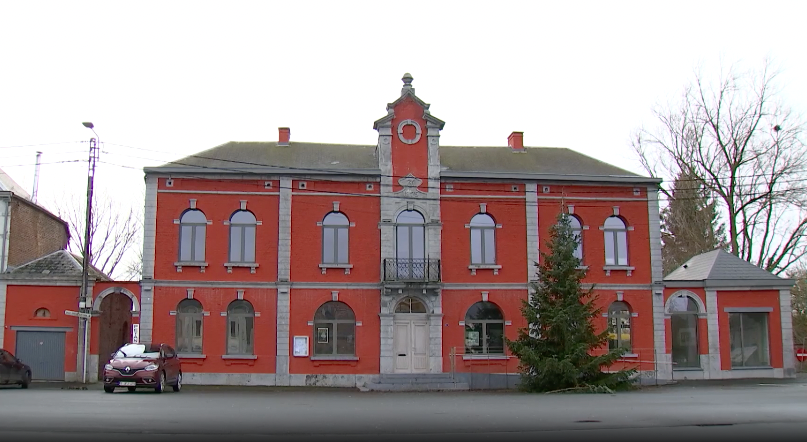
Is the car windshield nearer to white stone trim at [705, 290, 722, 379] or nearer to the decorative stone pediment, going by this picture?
the decorative stone pediment

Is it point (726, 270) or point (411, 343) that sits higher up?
point (726, 270)

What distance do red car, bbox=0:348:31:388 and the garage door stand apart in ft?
8.25

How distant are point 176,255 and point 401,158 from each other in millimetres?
9080

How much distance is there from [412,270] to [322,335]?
4101mm

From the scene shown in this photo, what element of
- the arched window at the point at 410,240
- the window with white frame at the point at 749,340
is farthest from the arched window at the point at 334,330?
the window with white frame at the point at 749,340

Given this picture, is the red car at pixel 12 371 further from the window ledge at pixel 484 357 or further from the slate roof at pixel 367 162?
the window ledge at pixel 484 357

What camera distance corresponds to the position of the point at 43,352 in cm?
2788

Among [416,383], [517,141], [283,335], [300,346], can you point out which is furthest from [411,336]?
[517,141]

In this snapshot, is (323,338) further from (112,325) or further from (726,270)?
(726,270)

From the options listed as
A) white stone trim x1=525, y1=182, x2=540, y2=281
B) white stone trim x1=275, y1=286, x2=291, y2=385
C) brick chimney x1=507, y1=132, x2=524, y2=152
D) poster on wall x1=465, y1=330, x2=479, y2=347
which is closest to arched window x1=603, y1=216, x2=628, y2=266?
white stone trim x1=525, y1=182, x2=540, y2=281

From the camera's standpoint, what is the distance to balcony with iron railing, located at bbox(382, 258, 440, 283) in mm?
28266

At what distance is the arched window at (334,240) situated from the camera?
28.8m

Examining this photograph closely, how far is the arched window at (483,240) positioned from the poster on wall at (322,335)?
20.2 ft

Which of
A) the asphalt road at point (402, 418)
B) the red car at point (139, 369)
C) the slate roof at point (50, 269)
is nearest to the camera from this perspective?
the asphalt road at point (402, 418)
